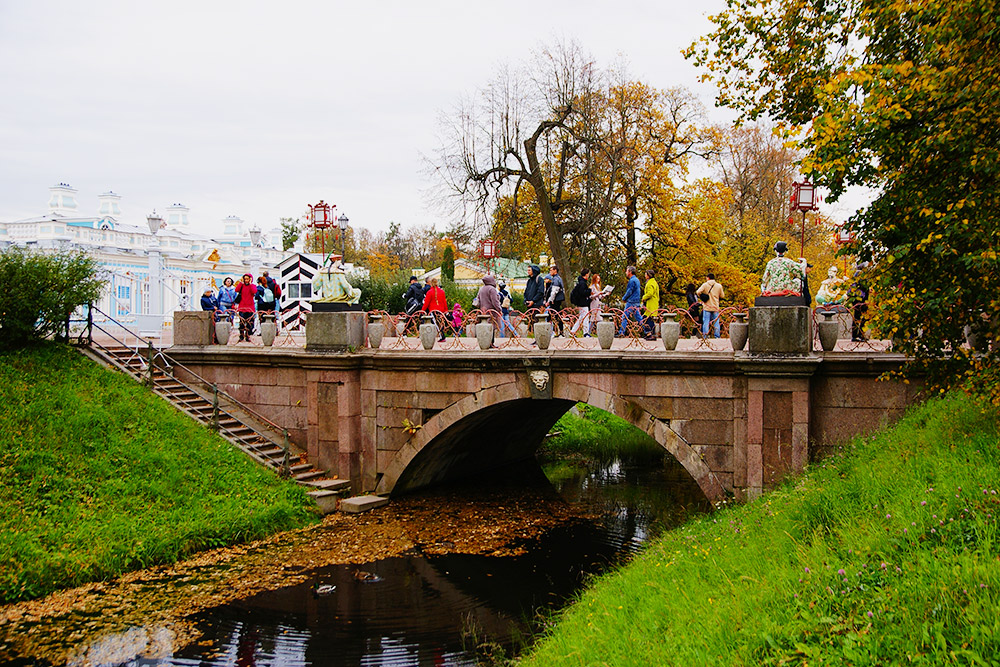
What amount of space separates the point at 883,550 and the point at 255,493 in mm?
10466

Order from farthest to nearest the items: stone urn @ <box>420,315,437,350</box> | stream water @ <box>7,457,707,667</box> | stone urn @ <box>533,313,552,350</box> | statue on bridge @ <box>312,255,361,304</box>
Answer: statue on bridge @ <box>312,255,361,304</box> → stone urn @ <box>420,315,437,350</box> → stone urn @ <box>533,313,552,350</box> → stream water @ <box>7,457,707,667</box>

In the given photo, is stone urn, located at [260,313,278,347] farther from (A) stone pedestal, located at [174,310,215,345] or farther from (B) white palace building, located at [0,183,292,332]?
(B) white palace building, located at [0,183,292,332]

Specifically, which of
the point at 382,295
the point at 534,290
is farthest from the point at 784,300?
the point at 382,295

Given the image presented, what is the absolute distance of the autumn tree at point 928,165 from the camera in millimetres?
6562

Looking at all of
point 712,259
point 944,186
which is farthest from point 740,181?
point 944,186

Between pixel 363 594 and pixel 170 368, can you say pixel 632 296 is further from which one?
pixel 170 368

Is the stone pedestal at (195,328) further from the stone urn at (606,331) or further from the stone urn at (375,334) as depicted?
the stone urn at (606,331)

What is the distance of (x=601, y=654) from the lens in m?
6.67

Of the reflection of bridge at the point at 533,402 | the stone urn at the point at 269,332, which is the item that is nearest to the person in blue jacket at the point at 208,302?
the reflection of bridge at the point at 533,402

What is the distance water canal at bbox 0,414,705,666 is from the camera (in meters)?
8.95

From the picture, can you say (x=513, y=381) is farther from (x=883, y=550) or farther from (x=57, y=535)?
(x=883, y=550)

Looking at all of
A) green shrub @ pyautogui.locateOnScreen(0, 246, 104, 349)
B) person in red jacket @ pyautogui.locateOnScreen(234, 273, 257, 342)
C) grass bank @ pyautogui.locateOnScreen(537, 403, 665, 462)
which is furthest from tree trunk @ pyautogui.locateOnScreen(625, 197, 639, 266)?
green shrub @ pyautogui.locateOnScreen(0, 246, 104, 349)

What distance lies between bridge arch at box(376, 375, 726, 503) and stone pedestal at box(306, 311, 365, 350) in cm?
217

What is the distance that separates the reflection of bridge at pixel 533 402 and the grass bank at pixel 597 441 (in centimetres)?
281
